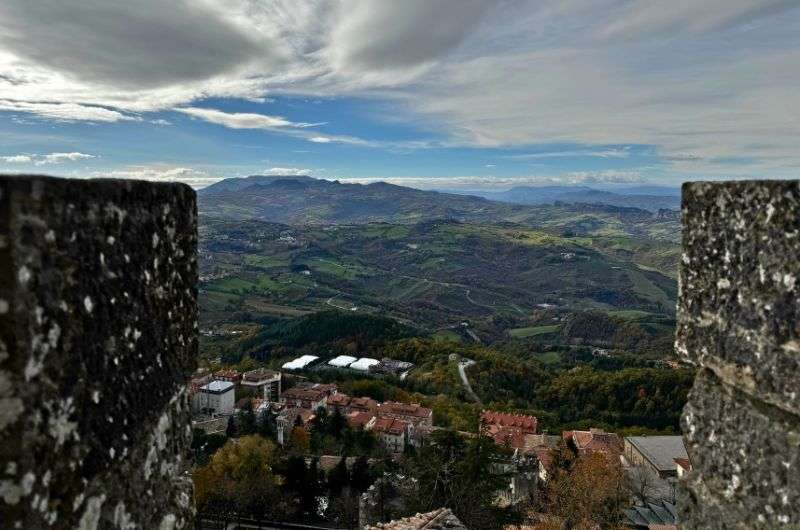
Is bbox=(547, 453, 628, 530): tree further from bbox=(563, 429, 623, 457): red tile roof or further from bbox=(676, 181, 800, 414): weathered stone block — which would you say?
bbox=(676, 181, 800, 414): weathered stone block

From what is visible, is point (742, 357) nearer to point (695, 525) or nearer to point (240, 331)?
point (695, 525)

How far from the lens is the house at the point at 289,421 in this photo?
42500 millimetres

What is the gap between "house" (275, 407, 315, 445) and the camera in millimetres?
42500

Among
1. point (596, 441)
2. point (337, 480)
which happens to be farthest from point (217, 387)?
point (596, 441)

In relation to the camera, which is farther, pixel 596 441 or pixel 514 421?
pixel 514 421

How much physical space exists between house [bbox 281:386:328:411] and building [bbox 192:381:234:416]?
18.1ft

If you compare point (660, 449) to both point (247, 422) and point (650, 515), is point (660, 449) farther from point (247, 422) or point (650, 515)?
point (247, 422)

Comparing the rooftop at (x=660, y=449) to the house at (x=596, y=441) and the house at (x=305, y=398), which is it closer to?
the house at (x=596, y=441)

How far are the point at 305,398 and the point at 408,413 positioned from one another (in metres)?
11.5

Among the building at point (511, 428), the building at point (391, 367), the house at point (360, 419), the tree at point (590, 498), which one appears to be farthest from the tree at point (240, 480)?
the building at point (391, 367)

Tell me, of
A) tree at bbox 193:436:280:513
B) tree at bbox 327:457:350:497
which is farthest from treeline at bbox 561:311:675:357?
tree at bbox 193:436:280:513

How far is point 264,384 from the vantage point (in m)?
60.9

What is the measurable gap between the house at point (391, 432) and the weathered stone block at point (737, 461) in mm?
41569

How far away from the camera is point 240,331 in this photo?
367 feet
